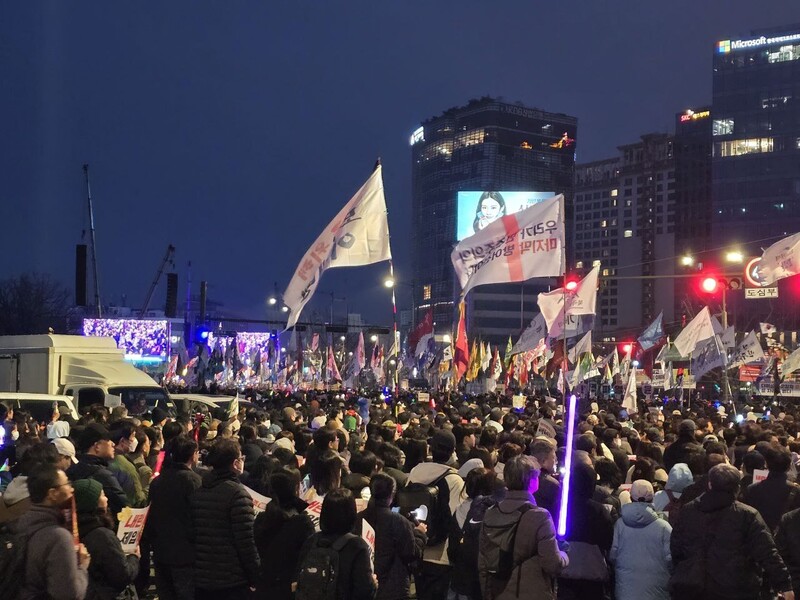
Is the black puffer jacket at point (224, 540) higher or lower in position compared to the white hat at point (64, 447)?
lower

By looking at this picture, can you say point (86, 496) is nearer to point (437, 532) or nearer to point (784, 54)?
point (437, 532)

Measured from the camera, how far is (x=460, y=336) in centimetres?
2580

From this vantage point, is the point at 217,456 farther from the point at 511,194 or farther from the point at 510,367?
the point at 511,194

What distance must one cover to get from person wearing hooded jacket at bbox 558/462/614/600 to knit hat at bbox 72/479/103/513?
11.4ft

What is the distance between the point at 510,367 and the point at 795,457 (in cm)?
3640

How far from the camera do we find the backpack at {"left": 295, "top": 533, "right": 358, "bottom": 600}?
245 inches

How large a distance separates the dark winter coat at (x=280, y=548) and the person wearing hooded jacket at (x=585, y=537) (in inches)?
77.8

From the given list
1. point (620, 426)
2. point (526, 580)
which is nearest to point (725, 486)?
point (526, 580)

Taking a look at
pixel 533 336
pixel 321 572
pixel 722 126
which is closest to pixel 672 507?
pixel 321 572

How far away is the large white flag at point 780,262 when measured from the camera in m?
23.1

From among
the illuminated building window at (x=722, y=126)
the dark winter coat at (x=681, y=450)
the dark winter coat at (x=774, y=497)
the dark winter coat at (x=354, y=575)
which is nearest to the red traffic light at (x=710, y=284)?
the dark winter coat at (x=681, y=450)

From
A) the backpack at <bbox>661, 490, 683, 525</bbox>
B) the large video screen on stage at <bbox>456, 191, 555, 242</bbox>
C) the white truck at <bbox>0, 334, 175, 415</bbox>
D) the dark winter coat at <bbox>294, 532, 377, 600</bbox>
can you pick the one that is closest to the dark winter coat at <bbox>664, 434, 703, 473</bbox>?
the backpack at <bbox>661, 490, 683, 525</bbox>

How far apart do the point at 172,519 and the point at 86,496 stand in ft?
5.75

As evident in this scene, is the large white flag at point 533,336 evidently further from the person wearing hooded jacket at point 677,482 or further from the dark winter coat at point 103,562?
the dark winter coat at point 103,562
